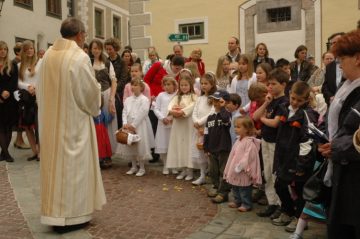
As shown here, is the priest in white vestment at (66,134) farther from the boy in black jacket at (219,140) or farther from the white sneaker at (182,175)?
the white sneaker at (182,175)

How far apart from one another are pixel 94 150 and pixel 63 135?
0.39 m

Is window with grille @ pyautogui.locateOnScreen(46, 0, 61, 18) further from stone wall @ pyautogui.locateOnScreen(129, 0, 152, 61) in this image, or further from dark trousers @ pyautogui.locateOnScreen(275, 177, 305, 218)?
dark trousers @ pyautogui.locateOnScreen(275, 177, 305, 218)

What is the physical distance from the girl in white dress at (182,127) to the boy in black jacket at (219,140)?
2.72 ft

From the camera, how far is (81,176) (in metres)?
4.80

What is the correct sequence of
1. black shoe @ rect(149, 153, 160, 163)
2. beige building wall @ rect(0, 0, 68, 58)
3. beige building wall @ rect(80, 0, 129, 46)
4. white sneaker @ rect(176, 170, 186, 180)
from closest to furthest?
white sneaker @ rect(176, 170, 186, 180) < black shoe @ rect(149, 153, 160, 163) < beige building wall @ rect(0, 0, 68, 58) < beige building wall @ rect(80, 0, 129, 46)

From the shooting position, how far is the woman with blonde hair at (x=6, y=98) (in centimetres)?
827

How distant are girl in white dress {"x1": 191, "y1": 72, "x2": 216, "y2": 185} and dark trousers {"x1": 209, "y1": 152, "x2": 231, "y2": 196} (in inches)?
19.6

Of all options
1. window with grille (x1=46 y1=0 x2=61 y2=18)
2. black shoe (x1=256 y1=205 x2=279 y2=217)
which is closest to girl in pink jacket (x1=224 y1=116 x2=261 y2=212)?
black shoe (x1=256 y1=205 x2=279 y2=217)

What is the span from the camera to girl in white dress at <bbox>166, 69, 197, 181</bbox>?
7.19 m

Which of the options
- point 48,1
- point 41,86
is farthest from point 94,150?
point 48,1

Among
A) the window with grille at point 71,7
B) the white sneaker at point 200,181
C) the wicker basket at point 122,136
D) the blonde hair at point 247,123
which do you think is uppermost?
the window with grille at point 71,7

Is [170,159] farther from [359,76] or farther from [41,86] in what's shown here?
[359,76]

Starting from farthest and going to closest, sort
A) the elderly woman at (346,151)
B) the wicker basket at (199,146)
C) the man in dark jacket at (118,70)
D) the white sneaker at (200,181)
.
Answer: the man in dark jacket at (118,70), the white sneaker at (200,181), the wicker basket at (199,146), the elderly woman at (346,151)

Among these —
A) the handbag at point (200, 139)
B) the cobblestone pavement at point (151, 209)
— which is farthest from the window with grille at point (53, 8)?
the handbag at point (200, 139)
